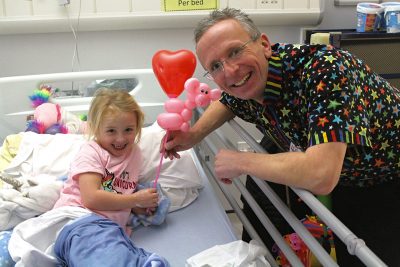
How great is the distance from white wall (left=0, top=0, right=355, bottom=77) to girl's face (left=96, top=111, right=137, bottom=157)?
90 cm

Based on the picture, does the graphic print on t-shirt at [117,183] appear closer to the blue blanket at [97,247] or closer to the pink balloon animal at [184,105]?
the blue blanket at [97,247]

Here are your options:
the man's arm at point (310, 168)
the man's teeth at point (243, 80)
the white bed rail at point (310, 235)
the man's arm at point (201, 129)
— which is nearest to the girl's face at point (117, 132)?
the man's arm at point (201, 129)

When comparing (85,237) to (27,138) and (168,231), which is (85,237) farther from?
(27,138)

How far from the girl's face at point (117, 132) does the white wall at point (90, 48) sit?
0.90 m

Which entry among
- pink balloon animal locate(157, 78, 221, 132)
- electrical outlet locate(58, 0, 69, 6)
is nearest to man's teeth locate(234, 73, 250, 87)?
pink balloon animal locate(157, 78, 221, 132)

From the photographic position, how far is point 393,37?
1.97 meters

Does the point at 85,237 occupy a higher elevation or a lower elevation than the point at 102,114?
lower

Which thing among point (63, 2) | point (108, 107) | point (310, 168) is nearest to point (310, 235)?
point (310, 168)

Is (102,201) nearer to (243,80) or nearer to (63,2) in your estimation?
(243,80)

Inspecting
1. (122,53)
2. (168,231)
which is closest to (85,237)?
(168,231)

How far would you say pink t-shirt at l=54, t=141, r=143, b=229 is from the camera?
1.43 m

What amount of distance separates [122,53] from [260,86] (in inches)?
53.4

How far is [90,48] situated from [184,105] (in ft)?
3.90

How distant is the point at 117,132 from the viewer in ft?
4.97
